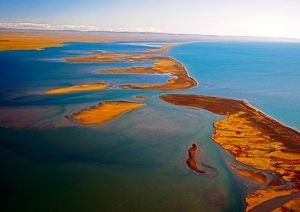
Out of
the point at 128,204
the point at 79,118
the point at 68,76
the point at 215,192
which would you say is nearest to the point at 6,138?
the point at 79,118

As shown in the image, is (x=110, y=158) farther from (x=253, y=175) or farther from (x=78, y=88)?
(x=78, y=88)

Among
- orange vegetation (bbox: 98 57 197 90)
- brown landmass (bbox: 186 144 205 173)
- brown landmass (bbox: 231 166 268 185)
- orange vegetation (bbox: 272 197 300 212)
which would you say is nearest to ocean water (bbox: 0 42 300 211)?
brown landmass (bbox: 186 144 205 173)

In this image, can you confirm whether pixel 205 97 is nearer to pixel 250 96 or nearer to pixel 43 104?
pixel 250 96

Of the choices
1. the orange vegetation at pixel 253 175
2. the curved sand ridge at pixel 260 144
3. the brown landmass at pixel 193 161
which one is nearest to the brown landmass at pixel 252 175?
the orange vegetation at pixel 253 175

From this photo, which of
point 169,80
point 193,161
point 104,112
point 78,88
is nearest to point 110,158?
point 193,161

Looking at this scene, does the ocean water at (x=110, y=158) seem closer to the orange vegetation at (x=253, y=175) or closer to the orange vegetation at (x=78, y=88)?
the orange vegetation at (x=253, y=175)

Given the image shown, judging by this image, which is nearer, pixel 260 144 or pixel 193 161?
pixel 193 161

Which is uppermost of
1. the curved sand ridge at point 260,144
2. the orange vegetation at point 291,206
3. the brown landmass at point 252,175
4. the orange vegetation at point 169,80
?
the orange vegetation at point 169,80
